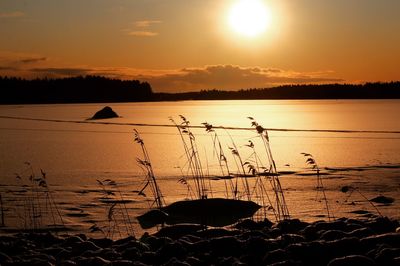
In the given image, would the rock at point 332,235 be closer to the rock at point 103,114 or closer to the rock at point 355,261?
the rock at point 355,261

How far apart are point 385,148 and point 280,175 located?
675 cm

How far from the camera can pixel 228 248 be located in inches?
219

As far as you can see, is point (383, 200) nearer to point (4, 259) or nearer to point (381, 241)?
point (381, 241)

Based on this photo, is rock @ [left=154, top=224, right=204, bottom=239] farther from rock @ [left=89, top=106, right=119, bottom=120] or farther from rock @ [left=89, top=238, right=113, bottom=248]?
rock @ [left=89, top=106, right=119, bottom=120]

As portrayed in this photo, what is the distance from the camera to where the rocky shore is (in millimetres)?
4930

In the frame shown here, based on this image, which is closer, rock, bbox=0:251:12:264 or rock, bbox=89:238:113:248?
rock, bbox=0:251:12:264

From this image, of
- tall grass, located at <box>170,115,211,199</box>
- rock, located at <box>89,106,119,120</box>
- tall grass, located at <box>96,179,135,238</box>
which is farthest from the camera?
rock, located at <box>89,106,119,120</box>

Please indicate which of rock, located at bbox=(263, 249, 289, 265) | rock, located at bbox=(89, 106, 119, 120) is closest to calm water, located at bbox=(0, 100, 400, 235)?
rock, located at bbox=(263, 249, 289, 265)

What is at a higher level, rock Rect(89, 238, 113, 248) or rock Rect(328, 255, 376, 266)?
rock Rect(328, 255, 376, 266)

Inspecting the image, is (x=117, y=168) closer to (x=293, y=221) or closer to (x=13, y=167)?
(x=13, y=167)

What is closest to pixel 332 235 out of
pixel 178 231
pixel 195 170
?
pixel 178 231

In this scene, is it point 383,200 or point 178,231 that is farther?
point 383,200

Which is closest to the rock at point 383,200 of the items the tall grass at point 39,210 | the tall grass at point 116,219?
the tall grass at point 116,219

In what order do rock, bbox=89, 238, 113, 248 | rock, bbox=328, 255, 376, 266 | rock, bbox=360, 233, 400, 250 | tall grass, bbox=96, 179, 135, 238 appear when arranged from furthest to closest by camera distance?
tall grass, bbox=96, 179, 135, 238 < rock, bbox=89, 238, 113, 248 < rock, bbox=360, 233, 400, 250 < rock, bbox=328, 255, 376, 266
